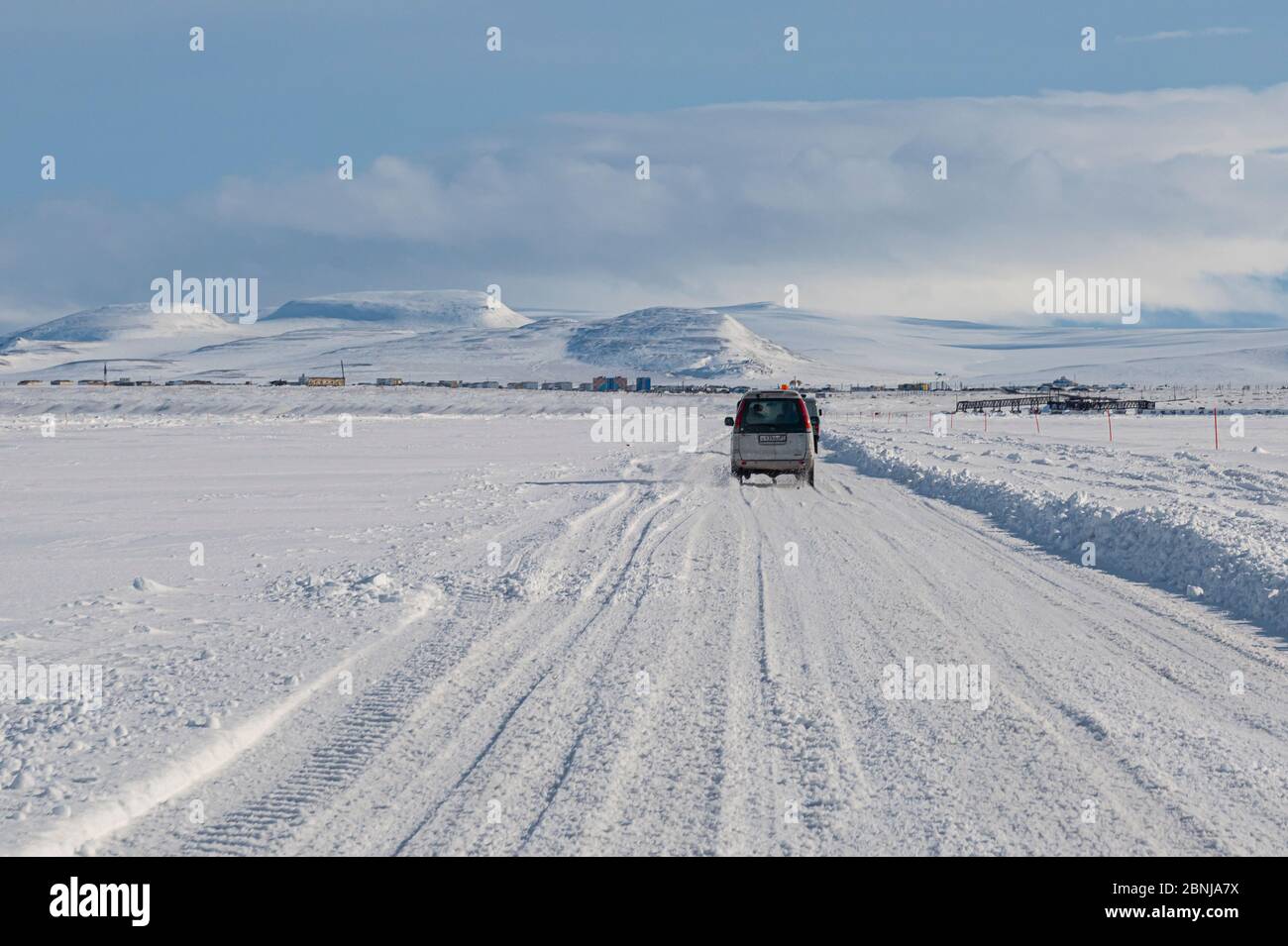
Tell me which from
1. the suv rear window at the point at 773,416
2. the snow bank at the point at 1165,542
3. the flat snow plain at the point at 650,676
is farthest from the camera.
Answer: the suv rear window at the point at 773,416

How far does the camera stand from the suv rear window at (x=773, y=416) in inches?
940

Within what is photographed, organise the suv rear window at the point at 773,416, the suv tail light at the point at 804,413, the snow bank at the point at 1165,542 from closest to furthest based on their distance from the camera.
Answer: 1. the snow bank at the point at 1165,542
2. the suv tail light at the point at 804,413
3. the suv rear window at the point at 773,416

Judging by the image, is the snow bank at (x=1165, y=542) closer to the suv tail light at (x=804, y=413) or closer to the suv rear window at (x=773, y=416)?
the suv tail light at (x=804, y=413)

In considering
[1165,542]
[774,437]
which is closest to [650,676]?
[1165,542]

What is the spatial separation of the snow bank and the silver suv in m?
3.21

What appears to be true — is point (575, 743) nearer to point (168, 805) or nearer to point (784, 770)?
point (784, 770)

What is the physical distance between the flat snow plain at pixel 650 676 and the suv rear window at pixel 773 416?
3.40 metres

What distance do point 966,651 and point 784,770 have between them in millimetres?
3315

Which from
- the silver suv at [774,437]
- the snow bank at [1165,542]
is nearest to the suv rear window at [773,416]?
the silver suv at [774,437]

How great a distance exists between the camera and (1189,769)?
6.40 metres

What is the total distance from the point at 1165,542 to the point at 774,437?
10615 millimetres

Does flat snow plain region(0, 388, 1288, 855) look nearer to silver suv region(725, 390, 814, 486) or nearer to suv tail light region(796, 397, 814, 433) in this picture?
silver suv region(725, 390, 814, 486)

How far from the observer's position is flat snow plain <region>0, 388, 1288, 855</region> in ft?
18.8

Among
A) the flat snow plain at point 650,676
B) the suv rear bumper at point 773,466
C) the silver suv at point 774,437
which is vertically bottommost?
the flat snow plain at point 650,676
